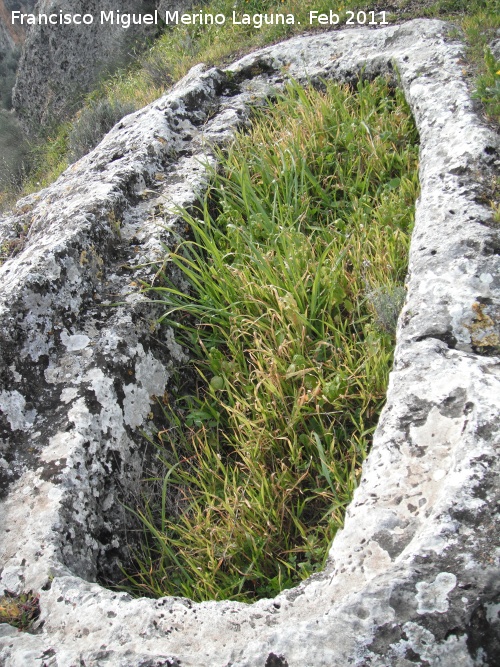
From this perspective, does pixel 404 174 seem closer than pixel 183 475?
No

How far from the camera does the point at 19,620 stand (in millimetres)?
1958

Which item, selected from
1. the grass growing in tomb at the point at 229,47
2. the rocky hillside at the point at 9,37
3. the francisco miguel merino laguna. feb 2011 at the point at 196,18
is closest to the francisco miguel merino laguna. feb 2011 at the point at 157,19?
the francisco miguel merino laguna. feb 2011 at the point at 196,18

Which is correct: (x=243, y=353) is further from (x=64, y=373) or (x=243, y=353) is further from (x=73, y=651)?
(x=73, y=651)

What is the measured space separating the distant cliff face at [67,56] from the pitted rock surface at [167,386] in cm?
1192

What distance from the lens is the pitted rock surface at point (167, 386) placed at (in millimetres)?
1501

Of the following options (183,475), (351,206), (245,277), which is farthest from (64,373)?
(351,206)

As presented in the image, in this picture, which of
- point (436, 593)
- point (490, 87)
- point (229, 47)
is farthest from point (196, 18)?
point (436, 593)

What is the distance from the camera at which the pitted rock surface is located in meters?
1.50

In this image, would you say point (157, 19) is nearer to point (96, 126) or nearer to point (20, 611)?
point (96, 126)

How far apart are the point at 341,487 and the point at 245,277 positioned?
1.34m

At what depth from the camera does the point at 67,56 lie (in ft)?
55.7

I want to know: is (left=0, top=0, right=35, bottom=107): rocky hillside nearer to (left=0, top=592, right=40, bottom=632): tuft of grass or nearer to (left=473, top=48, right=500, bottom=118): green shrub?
(left=473, top=48, right=500, bottom=118): green shrub

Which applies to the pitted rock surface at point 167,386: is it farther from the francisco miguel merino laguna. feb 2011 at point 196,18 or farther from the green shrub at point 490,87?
the francisco miguel merino laguna. feb 2011 at point 196,18

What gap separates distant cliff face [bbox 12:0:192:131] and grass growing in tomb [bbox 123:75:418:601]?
38.6 feet
